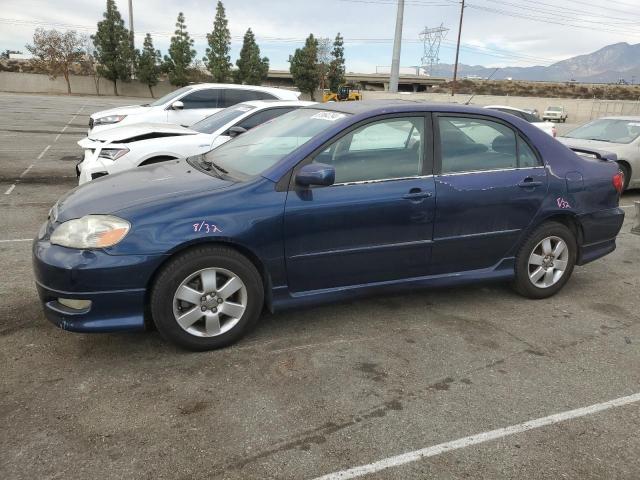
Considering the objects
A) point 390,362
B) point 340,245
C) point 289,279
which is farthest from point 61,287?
point 390,362

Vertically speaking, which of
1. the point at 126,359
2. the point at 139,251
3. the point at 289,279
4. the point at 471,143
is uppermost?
the point at 471,143

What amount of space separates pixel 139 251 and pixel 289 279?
101 centimetres

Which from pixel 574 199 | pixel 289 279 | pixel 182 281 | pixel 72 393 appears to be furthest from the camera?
pixel 574 199

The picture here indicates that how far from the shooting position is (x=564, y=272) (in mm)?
4711

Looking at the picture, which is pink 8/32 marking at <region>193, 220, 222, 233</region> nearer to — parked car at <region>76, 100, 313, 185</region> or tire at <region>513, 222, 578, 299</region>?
tire at <region>513, 222, 578, 299</region>

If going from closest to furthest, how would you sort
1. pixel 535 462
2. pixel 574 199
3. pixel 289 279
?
pixel 535 462
pixel 289 279
pixel 574 199

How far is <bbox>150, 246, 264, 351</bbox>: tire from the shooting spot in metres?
3.31

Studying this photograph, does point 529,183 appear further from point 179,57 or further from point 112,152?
point 179,57

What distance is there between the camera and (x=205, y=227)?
3336 millimetres

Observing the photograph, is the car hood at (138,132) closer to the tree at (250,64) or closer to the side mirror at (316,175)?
the side mirror at (316,175)

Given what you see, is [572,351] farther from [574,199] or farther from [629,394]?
[574,199]

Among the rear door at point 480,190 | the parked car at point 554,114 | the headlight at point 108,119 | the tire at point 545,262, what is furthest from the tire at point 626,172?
the parked car at point 554,114

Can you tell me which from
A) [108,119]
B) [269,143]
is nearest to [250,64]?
[108,119]

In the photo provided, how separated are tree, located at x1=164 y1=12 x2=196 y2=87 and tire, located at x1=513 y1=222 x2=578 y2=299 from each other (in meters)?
59.8
